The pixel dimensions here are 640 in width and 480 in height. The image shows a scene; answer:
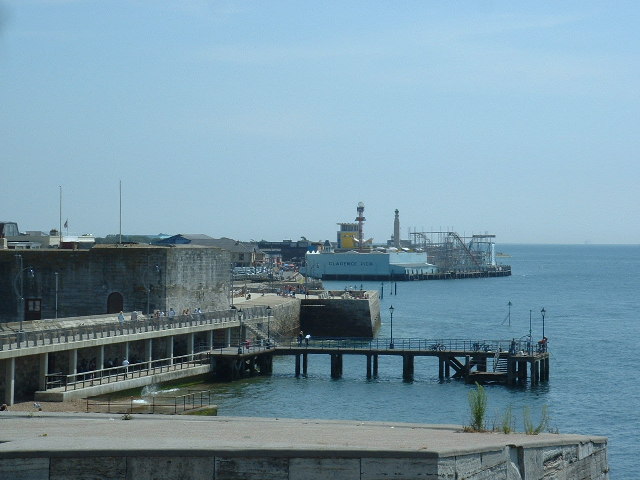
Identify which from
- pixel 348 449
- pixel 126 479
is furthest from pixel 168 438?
pixel 348 449

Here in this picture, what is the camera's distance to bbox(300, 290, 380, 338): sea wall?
7988 centimetres

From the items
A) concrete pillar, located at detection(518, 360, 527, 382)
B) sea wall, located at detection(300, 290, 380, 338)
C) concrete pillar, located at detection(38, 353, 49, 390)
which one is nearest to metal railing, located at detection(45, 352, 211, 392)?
concrete pillar, located at detection(38, 353, 49, 390)

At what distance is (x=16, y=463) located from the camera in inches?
651

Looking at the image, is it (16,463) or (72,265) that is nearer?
(16,463)

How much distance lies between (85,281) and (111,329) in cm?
1001

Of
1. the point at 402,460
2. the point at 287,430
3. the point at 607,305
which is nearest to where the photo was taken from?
the point at 402,460

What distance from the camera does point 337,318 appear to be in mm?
80125

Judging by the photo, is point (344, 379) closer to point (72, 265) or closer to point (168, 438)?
point (72, 265)

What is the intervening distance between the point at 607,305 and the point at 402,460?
112 m

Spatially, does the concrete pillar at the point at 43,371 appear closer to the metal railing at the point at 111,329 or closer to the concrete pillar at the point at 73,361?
the metal railing at the point at 111,329

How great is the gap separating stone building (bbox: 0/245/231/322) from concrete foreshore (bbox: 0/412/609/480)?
35.7 metres

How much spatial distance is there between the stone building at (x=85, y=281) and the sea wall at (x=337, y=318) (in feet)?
83.6

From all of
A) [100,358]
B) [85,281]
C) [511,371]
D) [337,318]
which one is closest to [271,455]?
[100,358]

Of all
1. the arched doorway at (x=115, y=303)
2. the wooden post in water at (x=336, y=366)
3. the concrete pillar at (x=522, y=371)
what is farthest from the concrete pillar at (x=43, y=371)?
the concrete pillar at (x=522, y=371)
